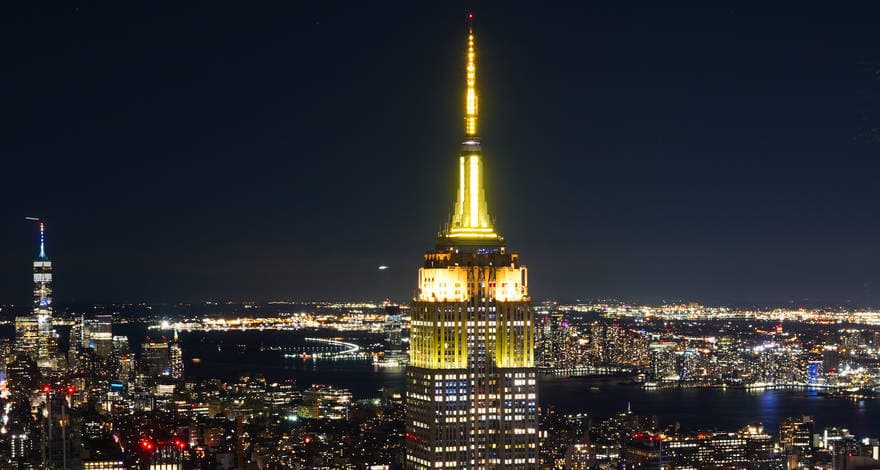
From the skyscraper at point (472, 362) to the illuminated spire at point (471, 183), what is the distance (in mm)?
149

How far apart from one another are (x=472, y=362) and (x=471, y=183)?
Answer: 1947 millimetres

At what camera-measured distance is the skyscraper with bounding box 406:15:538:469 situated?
44.7ft

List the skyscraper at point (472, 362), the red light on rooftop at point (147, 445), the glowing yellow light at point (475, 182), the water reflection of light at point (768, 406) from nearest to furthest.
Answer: the skyscraper at point (472, 362), the glowing yellow light at point (475, 182), the red light on rooftop at point (147, 445), the water reflection of light at point (768, 406)

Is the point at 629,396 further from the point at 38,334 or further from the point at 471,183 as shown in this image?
the point at 471,183

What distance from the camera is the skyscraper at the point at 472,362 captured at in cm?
1361

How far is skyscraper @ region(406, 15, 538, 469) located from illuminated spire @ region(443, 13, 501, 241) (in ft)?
0.49

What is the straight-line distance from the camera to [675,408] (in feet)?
157

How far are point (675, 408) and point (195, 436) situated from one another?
21.5 metres

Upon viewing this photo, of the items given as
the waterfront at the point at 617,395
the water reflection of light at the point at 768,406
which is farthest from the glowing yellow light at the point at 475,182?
the water reflection of light at the point at 768,406

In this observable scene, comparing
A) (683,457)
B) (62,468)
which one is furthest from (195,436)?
(683,457)

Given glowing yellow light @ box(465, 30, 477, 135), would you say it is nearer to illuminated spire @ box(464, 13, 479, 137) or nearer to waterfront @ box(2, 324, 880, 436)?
illuminated spire @ box(464, 13, 479, 137)

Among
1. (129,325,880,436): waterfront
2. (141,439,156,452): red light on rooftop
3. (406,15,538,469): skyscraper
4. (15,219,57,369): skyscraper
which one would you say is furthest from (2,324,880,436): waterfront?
(406,15,538,469): skyscraper

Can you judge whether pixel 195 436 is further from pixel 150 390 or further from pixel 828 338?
pixel 828 338

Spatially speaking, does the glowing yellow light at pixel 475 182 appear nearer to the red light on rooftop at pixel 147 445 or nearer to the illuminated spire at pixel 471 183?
the illuminated spire at pixel 471 183
